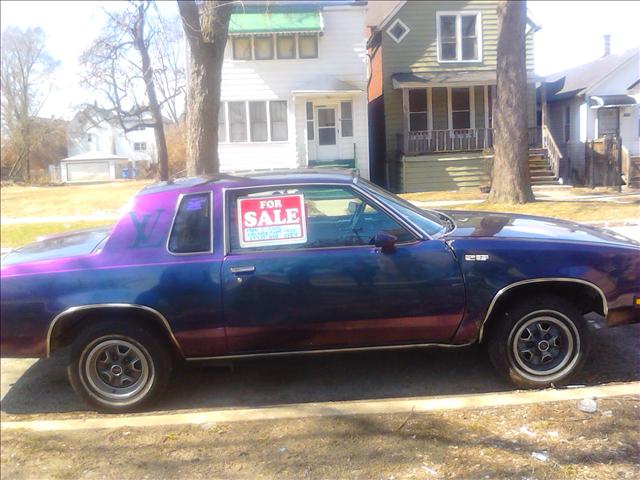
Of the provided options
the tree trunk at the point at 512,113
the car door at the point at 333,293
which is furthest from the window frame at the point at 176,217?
the tree trunk at the point at 512,113

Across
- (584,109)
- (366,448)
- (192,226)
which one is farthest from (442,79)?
(366,448)

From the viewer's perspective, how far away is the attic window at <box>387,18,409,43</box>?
70.8 ft

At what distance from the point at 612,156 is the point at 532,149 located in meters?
5.08

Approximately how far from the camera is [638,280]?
4.16m

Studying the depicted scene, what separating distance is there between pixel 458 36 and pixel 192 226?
65.7 feet

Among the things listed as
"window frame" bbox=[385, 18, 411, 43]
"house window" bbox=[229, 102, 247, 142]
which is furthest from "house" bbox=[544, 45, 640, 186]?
"house window" bbox=[229, 102, 247, 142]

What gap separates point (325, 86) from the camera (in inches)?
827

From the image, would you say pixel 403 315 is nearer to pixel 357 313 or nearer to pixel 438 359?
pixel 357 313

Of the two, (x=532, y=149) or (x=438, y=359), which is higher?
(x=532, y=149)

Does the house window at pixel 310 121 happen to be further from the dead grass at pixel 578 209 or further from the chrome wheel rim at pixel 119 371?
the chrome wheel rim at pixel 119 371

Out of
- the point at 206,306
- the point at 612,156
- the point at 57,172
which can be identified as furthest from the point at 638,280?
the point at 57,172

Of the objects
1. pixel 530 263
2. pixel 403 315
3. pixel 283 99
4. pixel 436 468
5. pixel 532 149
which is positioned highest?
pixel 283 99

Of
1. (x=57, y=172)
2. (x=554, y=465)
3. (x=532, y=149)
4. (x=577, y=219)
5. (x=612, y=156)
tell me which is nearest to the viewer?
(x=554, y=465)

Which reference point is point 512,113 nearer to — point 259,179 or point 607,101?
point 607,101
